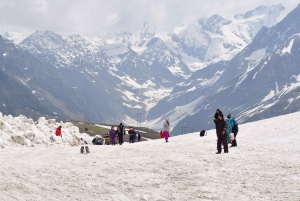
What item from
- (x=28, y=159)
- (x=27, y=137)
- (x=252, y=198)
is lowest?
(x=252, y=198)

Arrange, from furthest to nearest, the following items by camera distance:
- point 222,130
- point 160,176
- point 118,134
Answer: point 118,134, point 222,130, point 160,176

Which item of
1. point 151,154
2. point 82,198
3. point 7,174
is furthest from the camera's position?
point 151,154

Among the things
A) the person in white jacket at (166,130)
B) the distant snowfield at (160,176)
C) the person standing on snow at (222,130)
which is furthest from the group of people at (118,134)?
the person standing on snow at (222,130)

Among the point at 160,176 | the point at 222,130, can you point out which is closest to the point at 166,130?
the point at 222,130

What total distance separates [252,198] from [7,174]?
1020 centimetres

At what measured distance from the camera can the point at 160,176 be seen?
21.8 meters

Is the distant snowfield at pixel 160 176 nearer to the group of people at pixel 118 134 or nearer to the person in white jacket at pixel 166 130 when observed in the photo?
the person in white jacket at pixel 166 130

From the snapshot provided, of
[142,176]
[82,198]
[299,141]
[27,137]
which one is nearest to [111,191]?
[82,198]

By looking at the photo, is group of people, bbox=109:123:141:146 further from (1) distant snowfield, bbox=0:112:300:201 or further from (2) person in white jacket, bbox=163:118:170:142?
(1) distant snowfield, bbox=0:112:300:201

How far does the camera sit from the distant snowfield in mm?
18109

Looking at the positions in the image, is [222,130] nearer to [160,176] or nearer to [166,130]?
[160,176]

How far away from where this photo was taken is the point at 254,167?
23344mm

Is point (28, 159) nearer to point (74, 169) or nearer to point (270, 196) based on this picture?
point (74, 169)

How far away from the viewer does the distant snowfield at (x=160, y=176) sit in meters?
18.1
